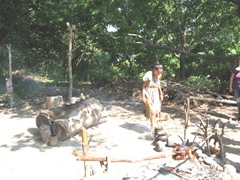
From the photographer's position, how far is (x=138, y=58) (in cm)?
1592

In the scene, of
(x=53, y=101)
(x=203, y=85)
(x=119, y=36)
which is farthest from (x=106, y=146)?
(x=119, y=36)

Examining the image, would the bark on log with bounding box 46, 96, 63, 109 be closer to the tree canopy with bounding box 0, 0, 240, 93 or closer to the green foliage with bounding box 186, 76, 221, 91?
the tree canopy with bounding box 0, 0, 240, 93

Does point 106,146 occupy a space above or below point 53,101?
below

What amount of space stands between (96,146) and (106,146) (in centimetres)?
22

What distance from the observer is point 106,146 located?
660cm

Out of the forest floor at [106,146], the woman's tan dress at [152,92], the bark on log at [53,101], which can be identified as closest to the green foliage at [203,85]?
the forest floor at [106,146]

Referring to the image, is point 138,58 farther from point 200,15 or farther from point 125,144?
point 125,144

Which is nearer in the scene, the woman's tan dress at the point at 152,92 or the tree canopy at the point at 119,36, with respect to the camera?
the woman's tan dress at the point at 152,92

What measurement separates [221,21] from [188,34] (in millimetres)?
1702

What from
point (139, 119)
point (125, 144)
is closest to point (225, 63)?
point (139, 119)

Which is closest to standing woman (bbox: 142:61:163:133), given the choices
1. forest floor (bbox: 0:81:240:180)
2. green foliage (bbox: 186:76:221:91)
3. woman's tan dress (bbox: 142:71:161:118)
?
woman's tan dress (bbox: 142:71:161:118)

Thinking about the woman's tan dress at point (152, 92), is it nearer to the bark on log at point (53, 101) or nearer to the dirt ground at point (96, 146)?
the dirt ground at point (96, 146)

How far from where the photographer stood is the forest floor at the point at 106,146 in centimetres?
494

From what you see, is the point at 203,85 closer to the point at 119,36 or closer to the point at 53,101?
the point at 119,36
